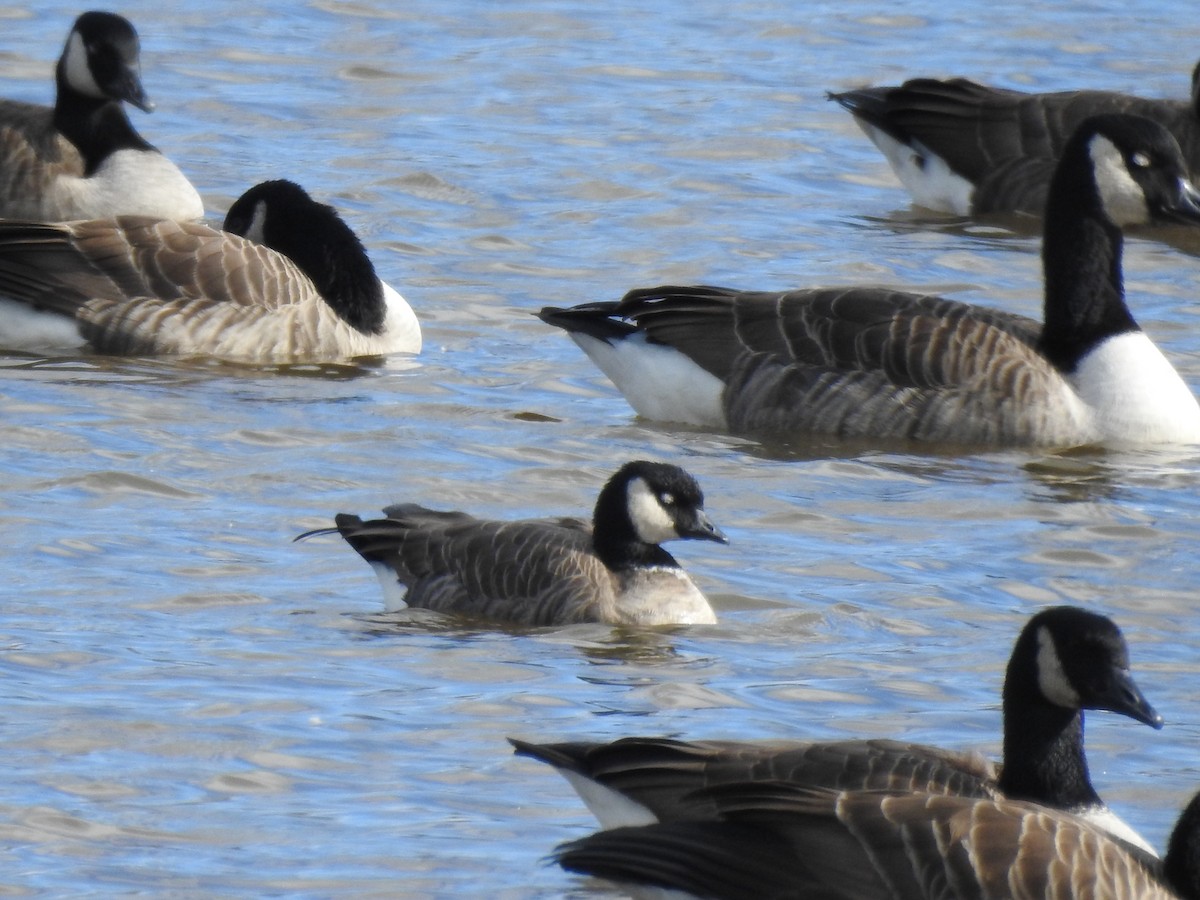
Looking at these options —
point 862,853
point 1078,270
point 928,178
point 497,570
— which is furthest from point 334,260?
point 862,853

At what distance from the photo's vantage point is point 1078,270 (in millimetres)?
12758

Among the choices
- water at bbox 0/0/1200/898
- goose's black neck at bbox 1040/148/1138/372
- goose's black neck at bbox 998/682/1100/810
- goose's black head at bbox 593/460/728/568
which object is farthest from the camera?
goose's black neck at bbox 1040/148/1138/372

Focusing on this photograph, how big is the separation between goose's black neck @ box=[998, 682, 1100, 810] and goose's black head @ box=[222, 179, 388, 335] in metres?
7.54

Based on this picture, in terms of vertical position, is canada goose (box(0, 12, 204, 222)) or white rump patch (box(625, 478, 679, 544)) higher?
canada goose (box(0, 12, 204, 222))

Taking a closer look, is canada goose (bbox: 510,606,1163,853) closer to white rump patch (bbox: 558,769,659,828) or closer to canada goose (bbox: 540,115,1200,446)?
white rump patch (bbox: 558,769,659,828)

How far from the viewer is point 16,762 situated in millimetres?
7598

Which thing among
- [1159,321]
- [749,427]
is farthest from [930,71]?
[749,427]

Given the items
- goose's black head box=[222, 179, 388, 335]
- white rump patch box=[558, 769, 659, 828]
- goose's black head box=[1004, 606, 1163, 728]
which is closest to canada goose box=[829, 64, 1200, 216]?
goose's black head box=[222, 179, 388, 335]

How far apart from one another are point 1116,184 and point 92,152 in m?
6.66

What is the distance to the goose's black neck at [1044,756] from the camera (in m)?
6.71

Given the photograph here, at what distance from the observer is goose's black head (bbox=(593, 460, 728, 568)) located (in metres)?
9.33

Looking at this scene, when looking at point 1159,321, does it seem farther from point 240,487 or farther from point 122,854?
point 122,854

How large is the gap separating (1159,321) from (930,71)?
720 centimetres

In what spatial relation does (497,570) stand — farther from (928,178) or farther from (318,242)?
(928,178)
